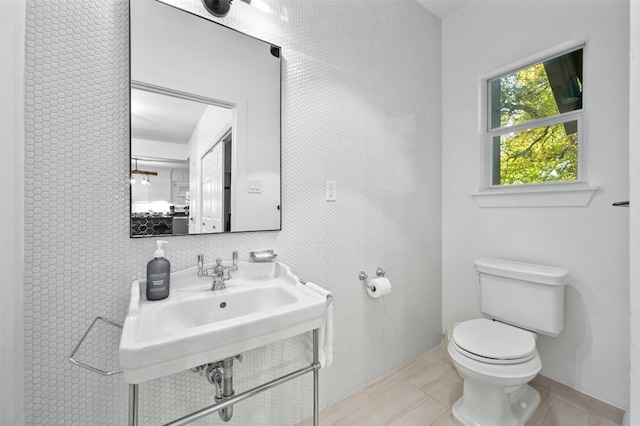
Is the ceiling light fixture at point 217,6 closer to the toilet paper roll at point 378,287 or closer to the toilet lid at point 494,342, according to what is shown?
the toilet paper roll at point 378,287

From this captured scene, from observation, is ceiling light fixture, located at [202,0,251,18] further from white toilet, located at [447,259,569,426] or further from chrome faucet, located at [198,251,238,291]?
white toilet, located at [447,259,569,426]

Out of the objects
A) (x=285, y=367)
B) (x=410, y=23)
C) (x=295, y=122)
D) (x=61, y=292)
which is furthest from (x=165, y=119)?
(x=410, y=23)

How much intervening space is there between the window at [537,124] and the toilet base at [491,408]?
1324mm

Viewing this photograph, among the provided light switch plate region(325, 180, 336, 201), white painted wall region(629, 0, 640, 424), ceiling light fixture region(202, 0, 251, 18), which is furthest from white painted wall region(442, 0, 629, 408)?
ceiling light fixture region(202, 0, 251, 18)

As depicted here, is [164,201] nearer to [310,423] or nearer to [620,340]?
[310,423]

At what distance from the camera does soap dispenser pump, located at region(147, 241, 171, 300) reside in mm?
1018

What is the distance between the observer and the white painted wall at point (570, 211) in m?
1.46

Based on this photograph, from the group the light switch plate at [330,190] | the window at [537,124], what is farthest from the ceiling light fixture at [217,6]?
the window at [537,124]

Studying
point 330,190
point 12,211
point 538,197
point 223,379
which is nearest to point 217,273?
point 223,379

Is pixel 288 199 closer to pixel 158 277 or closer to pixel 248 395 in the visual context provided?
pixel 158 277

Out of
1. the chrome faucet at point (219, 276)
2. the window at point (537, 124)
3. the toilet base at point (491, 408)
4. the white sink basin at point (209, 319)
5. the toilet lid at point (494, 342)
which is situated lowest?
the toilet base at point (491, 408)

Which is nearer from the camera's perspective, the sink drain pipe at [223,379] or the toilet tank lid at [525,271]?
the sink drain pipe at [223,379]

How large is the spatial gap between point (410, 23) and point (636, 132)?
176 centimetres

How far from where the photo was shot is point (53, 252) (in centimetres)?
94
